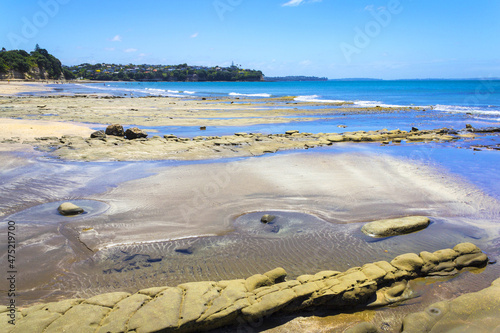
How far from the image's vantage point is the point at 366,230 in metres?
7.54

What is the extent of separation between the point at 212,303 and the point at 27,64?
4802 inches

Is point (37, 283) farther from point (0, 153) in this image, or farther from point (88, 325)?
point (0, 153)

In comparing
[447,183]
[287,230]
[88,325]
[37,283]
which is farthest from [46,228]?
[447,183]

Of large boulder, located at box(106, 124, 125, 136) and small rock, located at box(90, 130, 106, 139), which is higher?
large boulder, located at box(106, 124, 125, 136)

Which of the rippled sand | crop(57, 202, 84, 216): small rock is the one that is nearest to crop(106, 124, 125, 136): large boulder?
the rippled sand

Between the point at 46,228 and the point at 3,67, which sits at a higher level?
the point at 3,67

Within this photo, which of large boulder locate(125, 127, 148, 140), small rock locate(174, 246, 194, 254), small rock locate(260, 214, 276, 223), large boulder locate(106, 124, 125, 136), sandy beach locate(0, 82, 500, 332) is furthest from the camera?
large boulder locate(106, 124, 125, 136)

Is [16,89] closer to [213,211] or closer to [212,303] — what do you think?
[213,211]

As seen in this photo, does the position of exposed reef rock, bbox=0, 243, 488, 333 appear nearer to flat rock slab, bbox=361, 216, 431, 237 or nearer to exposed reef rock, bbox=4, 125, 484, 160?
flat rock slab, bbox=361, 216, 431, 237

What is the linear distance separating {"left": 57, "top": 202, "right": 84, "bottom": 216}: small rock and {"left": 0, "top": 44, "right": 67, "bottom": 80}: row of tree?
347ft

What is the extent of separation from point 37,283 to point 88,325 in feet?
6.41

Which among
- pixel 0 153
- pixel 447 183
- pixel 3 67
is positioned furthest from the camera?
pixel 3 67

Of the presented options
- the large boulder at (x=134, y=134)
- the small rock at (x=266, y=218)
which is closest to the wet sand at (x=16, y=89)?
the large boulder at (x=134, y=134)

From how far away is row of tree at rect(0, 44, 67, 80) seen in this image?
95.8 metres
